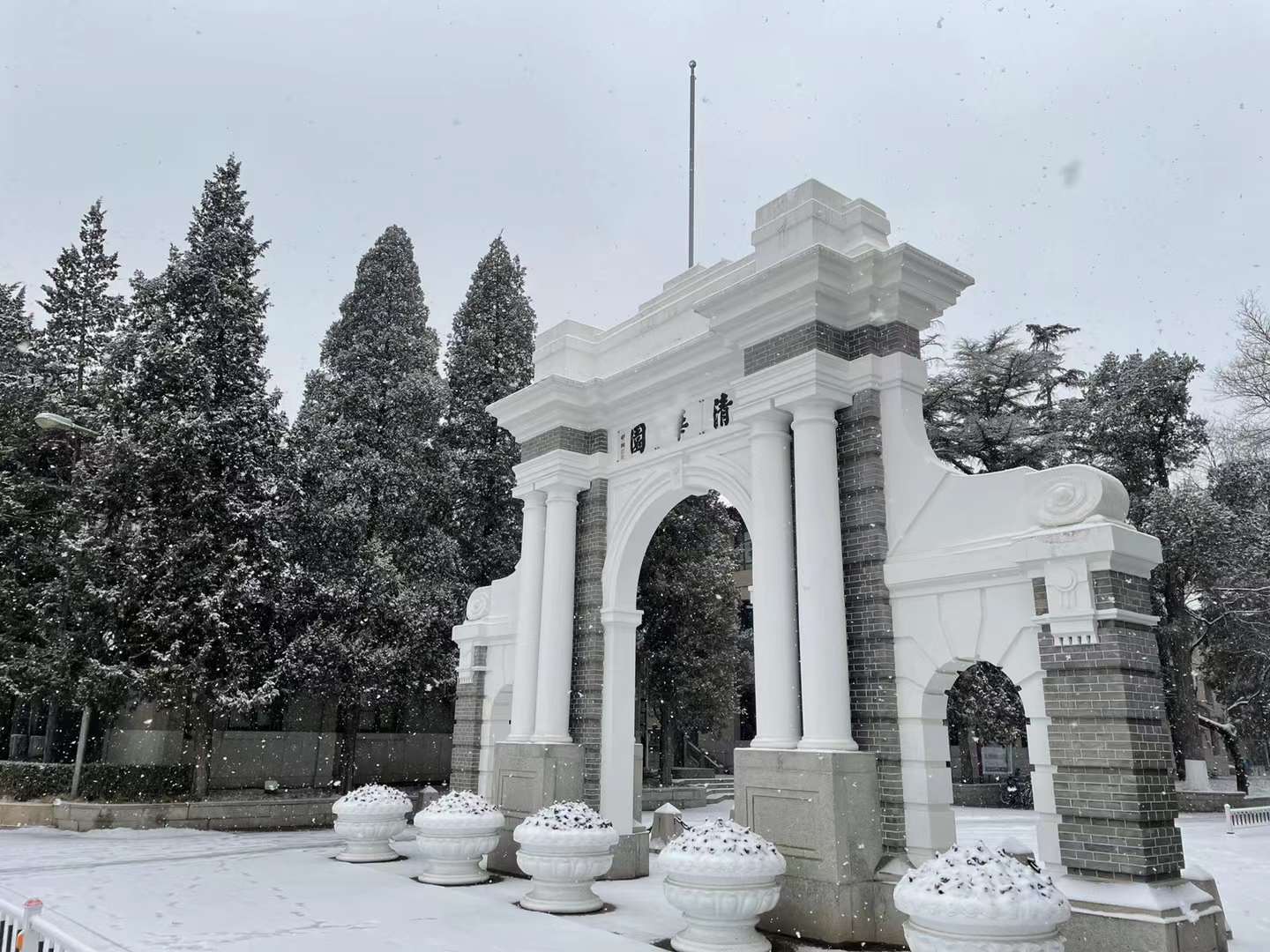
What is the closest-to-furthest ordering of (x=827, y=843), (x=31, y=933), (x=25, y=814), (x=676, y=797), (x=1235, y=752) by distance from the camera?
(x=31, y=933)
(x=827, y=843)
(x=25, y=814)
(x=676, y=797)
(x=1235, y=752)

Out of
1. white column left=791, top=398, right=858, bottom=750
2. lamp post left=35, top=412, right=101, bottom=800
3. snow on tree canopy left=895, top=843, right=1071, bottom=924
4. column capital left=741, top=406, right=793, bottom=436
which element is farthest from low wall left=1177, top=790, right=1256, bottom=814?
lamp post left=35, top=412, right=101, bottom=800

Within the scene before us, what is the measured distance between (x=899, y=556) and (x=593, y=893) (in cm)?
493

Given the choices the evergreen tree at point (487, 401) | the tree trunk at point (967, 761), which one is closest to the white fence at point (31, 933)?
the evergreen tree at point (487, 401)

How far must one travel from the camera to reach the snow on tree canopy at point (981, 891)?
18.5 ft

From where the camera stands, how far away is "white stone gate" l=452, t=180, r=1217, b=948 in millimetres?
6961

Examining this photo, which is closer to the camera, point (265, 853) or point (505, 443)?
point (265, 853)

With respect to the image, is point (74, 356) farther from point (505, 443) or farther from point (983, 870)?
point (983, 870)

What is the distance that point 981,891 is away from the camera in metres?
5.72

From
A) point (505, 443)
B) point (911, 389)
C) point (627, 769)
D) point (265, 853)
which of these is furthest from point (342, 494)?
point (911, 389)

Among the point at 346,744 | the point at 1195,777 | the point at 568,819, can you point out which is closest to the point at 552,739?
the point at 568,819

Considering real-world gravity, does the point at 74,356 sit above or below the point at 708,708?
above

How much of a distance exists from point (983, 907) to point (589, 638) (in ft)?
23.2

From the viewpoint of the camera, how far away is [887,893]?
779 centimetres

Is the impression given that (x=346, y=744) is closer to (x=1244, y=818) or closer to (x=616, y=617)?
(x=616, y=617)
